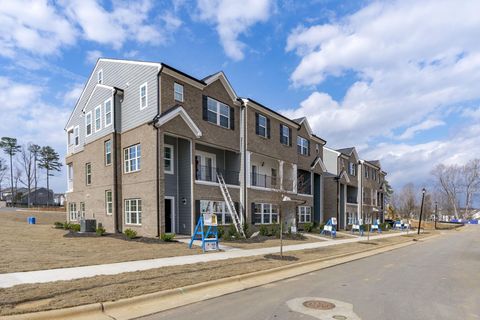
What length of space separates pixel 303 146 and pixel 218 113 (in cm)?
1340

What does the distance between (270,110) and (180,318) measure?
75.6 ft

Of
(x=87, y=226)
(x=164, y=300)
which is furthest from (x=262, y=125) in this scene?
(x=164, y=300)

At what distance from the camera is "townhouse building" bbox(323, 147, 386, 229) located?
41031mm

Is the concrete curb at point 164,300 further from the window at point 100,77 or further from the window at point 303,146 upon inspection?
the window at point 303,146

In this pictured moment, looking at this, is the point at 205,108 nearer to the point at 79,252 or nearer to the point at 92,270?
the point at 79,252

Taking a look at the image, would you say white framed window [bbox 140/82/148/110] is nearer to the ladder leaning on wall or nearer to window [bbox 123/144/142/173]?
window [bbox 123/144/142/173]

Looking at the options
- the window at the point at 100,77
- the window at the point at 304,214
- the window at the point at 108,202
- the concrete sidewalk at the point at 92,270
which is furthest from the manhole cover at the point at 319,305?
the window at the point at 304,214

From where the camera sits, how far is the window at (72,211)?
2892cm

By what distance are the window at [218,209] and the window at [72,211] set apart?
12.8m

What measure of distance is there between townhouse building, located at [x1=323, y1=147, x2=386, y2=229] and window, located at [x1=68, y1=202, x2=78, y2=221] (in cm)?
2596

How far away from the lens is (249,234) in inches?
931

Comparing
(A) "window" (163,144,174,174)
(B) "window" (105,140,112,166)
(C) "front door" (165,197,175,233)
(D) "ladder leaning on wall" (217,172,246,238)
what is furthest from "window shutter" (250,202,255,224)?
(B) "window" (105,140,112,166)

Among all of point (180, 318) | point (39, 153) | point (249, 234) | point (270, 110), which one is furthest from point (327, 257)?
point (39, 153)

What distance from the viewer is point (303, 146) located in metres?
34.7
